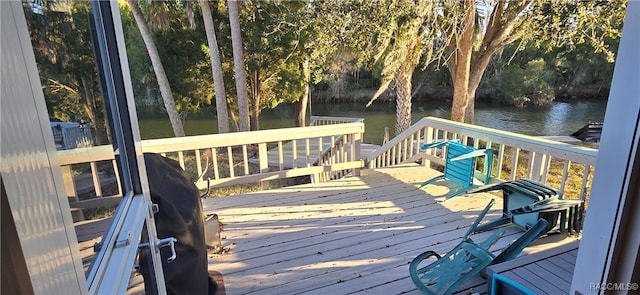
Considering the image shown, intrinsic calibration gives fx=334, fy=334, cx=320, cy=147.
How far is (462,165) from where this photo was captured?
356 cm

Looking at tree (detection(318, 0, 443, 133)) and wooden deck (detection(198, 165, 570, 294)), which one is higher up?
tree (detection(318, 0, 443, 133))

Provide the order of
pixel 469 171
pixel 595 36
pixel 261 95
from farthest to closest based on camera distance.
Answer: pixel 261 95
pixel 595 36
pixel 469 171

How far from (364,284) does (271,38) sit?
28.3 ft

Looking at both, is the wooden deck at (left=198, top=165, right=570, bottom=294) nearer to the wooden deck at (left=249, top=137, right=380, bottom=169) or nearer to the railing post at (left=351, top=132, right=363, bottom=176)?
the railing post at (left=351, top=132, right=363, bottom=176)

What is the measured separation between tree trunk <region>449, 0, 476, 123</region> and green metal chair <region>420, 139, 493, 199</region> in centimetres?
344

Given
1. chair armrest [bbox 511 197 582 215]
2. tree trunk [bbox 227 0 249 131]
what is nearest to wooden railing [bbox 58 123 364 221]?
chair armrest [bbox 511 197 582 215]

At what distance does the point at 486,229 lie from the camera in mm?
2723

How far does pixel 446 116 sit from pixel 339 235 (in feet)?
54.5

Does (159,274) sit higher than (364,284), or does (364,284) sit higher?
(159,274)

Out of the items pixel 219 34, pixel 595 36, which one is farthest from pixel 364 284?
pixel 219 34

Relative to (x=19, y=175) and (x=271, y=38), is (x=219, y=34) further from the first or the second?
(x=19, y=175)

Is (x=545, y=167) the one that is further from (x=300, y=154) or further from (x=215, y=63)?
(x=215, y=63)

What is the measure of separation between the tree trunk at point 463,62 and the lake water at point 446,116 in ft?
20.9

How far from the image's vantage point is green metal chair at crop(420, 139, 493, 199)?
3.31 m
